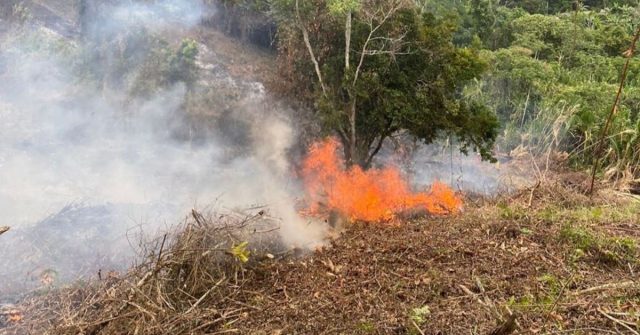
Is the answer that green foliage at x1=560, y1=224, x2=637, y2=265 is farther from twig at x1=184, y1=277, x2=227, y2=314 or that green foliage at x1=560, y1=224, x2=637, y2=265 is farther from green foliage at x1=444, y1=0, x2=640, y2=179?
green foliage at x1=444, y1=0, x2=640, y2=179

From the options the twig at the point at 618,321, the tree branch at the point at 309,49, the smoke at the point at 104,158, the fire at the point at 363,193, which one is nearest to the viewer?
the twig at the point at 618,321

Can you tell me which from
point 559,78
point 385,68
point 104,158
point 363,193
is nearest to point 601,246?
point 363,193

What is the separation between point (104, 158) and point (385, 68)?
308 inches

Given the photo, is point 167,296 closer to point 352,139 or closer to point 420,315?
point 420,315

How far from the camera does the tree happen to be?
10.2 meters

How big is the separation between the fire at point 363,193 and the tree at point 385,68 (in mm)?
667

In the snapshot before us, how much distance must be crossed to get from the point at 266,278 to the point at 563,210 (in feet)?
18.5

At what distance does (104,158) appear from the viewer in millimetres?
13672

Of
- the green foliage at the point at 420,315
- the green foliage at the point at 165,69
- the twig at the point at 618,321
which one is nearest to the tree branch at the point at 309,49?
the green foliage at the point at 420,315

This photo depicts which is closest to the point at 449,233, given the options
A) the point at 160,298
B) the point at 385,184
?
the point at 385,184

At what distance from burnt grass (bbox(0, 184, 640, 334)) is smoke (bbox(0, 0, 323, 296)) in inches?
79.7

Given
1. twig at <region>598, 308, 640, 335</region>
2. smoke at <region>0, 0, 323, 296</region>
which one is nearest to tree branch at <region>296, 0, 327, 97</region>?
smoke at <region>0, 0, 323, 296</region>

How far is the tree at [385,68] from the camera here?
1021 centimetres

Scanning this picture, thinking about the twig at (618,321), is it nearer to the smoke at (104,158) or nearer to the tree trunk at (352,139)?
the smoke at (104,158)
